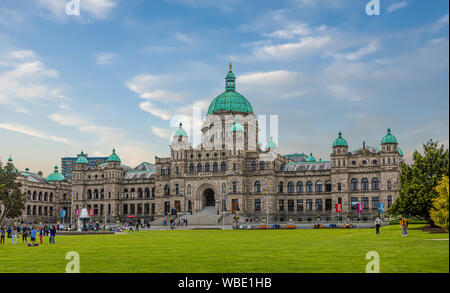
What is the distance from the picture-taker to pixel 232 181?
11206 centimetres

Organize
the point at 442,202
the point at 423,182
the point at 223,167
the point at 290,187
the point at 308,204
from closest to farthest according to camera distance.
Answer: the point at 442,202
the point at 423,182
the point at 308,204
the point at 223,167
the point at 290,187

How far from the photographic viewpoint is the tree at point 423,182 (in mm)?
51812

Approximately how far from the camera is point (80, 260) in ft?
93.4

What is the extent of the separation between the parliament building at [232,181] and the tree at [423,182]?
4750 cm

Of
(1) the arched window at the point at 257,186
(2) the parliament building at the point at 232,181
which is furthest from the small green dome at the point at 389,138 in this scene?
(1) the arched window at the point at 257,186

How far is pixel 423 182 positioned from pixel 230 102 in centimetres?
7507

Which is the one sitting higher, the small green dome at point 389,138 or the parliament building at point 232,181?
the small green dome at point 389,138

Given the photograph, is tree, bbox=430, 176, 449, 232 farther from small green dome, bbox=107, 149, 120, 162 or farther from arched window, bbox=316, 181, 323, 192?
small green dome, bbox=107, 149, 120, 162

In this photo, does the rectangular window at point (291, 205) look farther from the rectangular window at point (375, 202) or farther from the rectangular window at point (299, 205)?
the rectangular window at point (375, 202)

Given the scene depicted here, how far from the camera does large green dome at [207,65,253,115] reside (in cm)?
12375

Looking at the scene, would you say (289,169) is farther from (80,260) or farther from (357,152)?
(80,260)

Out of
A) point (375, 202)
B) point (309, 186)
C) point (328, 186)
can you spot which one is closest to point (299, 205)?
point (309, 186)

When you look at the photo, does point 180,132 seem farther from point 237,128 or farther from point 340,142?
point 340,142
